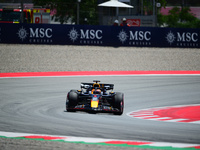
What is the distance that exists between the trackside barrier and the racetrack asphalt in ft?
1.90

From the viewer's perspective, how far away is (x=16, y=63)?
77.4 feet

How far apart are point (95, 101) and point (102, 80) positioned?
Result: 828cm

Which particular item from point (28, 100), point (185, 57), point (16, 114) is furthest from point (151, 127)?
point (185, 57)

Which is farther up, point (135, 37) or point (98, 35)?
point (98, 35)

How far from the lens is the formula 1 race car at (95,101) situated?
1021cm

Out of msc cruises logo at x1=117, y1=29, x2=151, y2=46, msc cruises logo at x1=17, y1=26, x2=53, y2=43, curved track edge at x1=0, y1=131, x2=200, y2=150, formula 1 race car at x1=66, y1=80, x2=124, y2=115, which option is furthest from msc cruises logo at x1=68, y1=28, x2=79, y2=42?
curved track edge at x1=0, y1=131, x2=200, y2=150

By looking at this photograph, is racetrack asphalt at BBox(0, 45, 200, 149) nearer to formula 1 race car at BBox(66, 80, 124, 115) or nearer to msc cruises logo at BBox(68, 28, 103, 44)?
formula 1 race car at BBox(66, 80, 124, 115)

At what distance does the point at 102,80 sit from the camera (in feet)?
60.4

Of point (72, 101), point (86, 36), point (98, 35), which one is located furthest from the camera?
point (98, 35)

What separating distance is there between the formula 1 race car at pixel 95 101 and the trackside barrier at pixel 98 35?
52.0 ft

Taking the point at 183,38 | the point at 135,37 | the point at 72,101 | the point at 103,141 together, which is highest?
the point at 135,37

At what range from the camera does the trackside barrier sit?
26.0 metres

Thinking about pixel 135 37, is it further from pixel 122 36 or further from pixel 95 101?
pixel 95 101

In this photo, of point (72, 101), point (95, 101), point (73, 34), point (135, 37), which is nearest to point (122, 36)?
point (135, 37)
